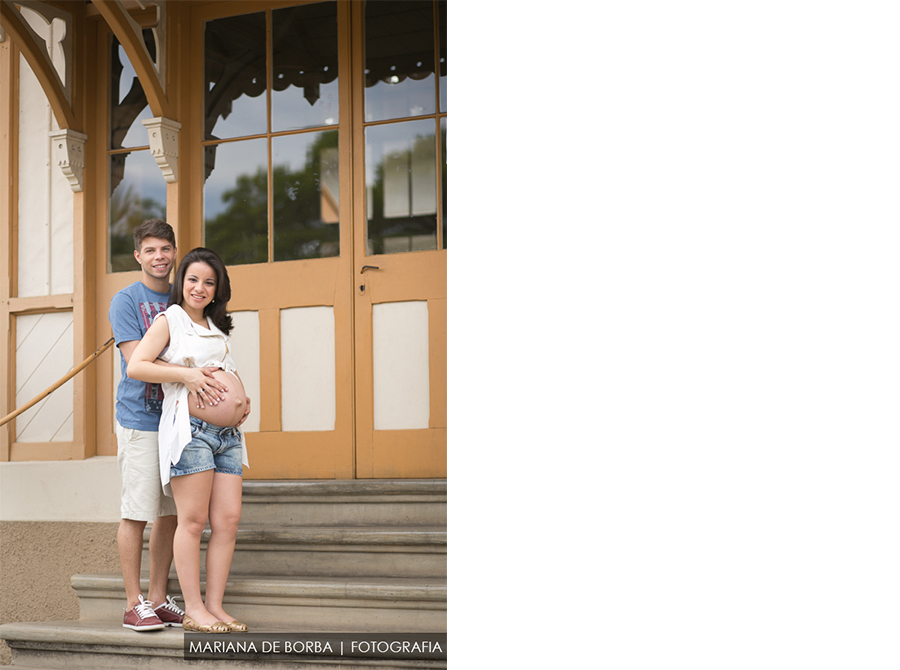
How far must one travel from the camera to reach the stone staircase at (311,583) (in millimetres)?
2592

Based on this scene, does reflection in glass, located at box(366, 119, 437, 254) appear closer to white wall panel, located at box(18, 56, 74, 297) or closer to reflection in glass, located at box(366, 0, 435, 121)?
reflection in glass, located at box(366, 0, 435, 121)

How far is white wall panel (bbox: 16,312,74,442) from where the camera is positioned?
13.4 ft

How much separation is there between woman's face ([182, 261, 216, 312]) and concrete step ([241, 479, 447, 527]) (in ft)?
3.58

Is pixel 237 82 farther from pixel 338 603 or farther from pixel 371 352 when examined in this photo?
pixel 338 603

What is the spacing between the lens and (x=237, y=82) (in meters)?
4.10

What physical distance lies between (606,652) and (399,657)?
123 centimetres

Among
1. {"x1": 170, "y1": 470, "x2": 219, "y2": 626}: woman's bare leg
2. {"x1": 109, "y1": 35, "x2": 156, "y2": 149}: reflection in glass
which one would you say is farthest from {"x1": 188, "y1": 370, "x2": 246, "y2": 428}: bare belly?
{"x1": 109, "y1": 35, "x2": 156, "y2": 149}: reflection in glass

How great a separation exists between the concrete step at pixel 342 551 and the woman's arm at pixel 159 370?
809mm

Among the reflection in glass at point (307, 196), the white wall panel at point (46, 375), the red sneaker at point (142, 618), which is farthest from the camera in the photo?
the white wall panel at point (46, 375)

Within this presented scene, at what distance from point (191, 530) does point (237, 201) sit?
2073mm

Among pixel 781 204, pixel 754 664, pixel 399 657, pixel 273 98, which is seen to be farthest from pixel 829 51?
pixel 273 98

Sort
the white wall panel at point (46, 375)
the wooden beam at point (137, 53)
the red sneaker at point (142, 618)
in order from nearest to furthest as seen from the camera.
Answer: the red sneaker at point (142, 618), the wooden beam at point (137, 53), the white wall panel at point (46, 375)

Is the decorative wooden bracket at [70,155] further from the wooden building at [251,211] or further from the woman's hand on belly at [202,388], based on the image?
the woman's hand on belly at [202,388]

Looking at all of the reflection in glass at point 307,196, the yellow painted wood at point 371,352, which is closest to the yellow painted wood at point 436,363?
the yellow painted wood at point 371,352
